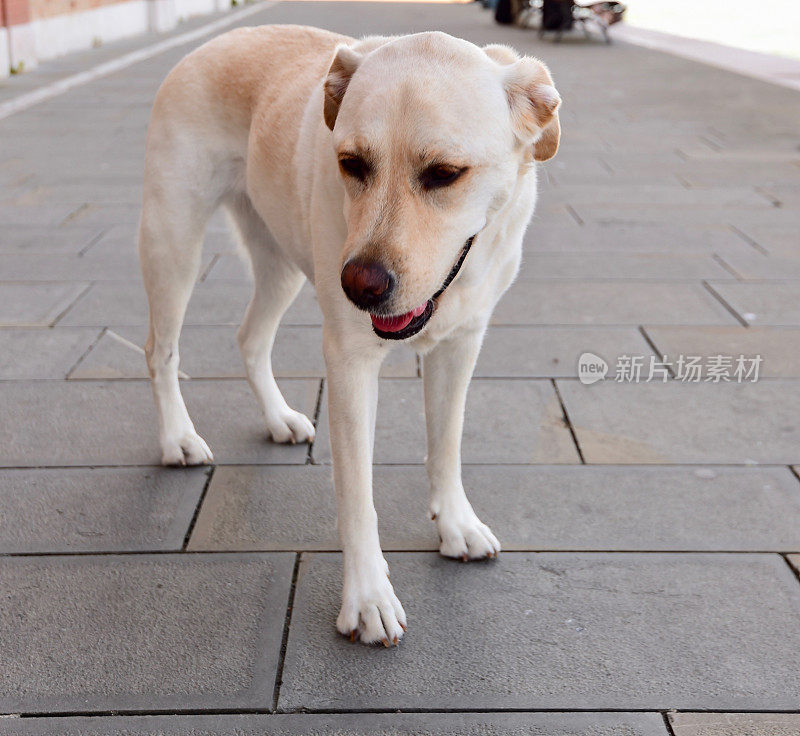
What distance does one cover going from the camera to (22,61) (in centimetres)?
1245

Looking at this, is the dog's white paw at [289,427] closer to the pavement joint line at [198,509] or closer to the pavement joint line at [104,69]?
the pavement joint line at [198,509]

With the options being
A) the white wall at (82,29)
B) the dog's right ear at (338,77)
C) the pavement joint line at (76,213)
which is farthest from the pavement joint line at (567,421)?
the white wall at (82,29)

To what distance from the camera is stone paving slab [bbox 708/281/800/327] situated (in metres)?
4.55

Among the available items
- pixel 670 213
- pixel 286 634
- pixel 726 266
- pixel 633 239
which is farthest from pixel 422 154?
pixel 670 213

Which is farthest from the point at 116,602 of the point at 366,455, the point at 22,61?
the point at 22,61

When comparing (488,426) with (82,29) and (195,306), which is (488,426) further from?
(82,29)

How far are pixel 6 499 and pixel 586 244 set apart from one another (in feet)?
12.9

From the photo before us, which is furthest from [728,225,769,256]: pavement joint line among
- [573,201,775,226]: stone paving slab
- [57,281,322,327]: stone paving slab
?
[57,281,322,327]: stone paving slab

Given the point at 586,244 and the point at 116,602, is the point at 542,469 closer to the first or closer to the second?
the point at 116,602

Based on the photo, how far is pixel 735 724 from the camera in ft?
6.95

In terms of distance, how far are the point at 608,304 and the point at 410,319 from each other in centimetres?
285

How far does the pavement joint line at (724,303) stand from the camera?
4.52 metres

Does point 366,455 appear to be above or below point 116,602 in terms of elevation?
above

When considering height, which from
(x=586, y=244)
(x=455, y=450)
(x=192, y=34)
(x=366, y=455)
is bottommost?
(x=192, y=34)
